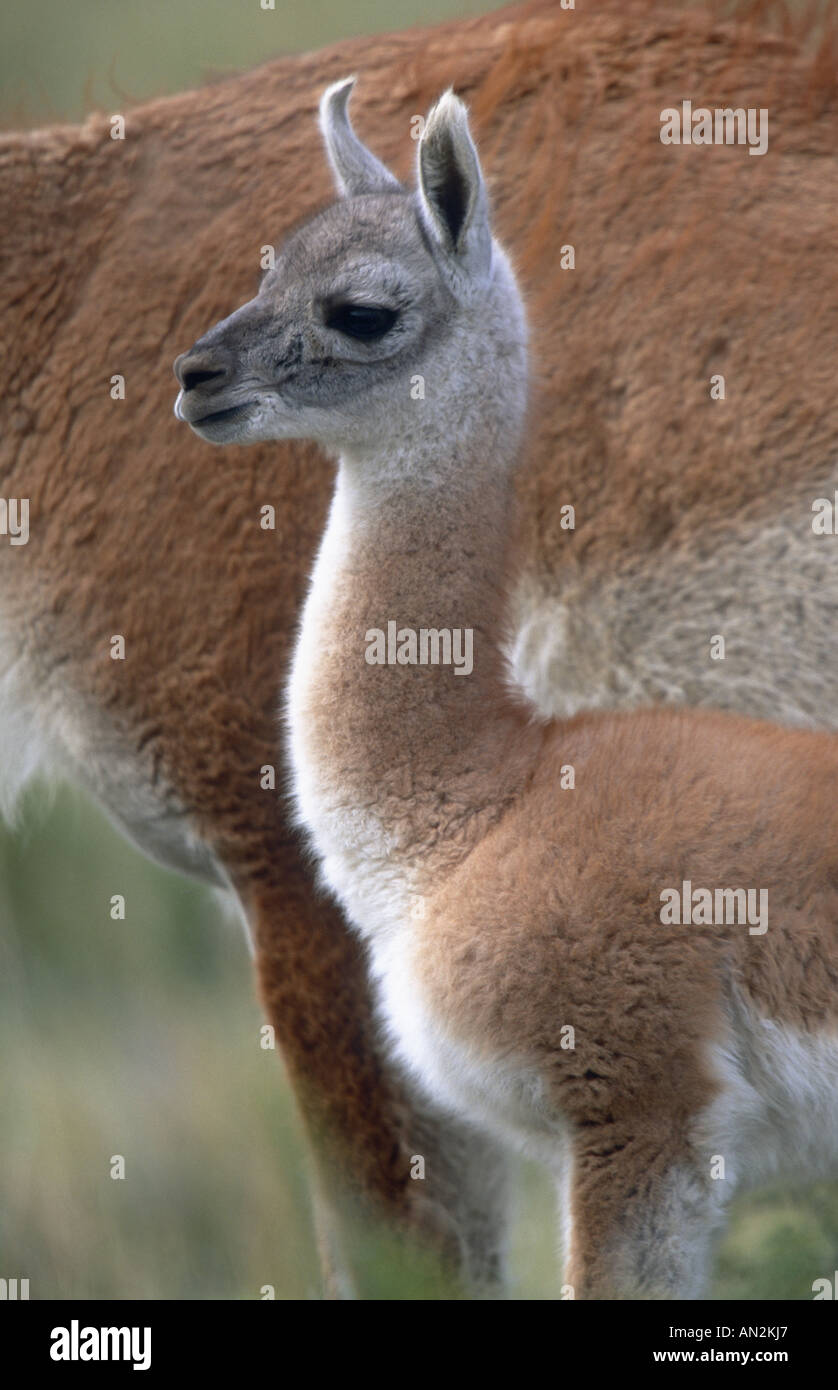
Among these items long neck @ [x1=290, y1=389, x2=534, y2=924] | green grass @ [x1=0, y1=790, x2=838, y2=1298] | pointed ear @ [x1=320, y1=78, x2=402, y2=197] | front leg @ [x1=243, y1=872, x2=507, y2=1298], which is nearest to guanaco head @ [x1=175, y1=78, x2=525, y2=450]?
long neck @ [x1=290, y1=389, x2=534, y2=924]

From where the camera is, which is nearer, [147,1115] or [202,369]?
[202,369]

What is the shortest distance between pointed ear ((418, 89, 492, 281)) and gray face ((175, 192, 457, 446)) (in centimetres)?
6

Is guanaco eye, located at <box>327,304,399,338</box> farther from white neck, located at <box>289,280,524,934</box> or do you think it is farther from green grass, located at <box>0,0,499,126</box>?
green grass, located at <box>0,0,499,126</box>

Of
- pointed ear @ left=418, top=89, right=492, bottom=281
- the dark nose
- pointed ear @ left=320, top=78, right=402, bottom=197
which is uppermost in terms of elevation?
pointed ear @ left=320, top=78, right=402, bottom=197

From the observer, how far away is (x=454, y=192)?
3219 millimetres

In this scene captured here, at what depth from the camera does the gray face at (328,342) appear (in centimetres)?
317

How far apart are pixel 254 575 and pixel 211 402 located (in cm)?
103

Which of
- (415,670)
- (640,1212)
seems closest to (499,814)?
(415,670)

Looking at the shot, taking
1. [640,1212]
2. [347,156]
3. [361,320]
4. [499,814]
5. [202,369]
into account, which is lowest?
[640,1212]

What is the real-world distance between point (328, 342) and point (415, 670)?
64cm

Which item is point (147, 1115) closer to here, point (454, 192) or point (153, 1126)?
point (153, 1126)

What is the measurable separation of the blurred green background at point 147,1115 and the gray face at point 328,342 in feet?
5.26

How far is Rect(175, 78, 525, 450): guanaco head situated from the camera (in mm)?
3172
